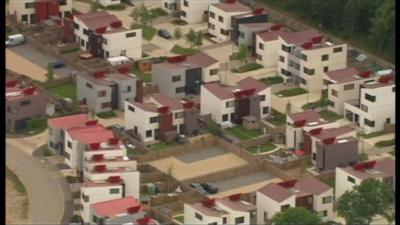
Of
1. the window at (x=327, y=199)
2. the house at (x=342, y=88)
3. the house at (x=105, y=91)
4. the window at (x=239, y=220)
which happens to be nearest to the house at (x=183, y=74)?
the house at (x=105, y=91)

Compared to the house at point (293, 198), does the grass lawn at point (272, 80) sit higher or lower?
lower

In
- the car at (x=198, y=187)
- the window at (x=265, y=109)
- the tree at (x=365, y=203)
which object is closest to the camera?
the tree at (x=365, y=203)

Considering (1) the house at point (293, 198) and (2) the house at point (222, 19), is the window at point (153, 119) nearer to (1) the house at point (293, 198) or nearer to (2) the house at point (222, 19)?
(1) the house at point (293, 198)

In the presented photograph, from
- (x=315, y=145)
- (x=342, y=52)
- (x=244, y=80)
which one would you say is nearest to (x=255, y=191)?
(x=315, y=145)

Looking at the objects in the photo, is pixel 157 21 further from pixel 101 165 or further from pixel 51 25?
pixel 101 165

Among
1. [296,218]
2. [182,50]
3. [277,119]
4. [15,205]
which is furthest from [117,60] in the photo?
[296,218]
